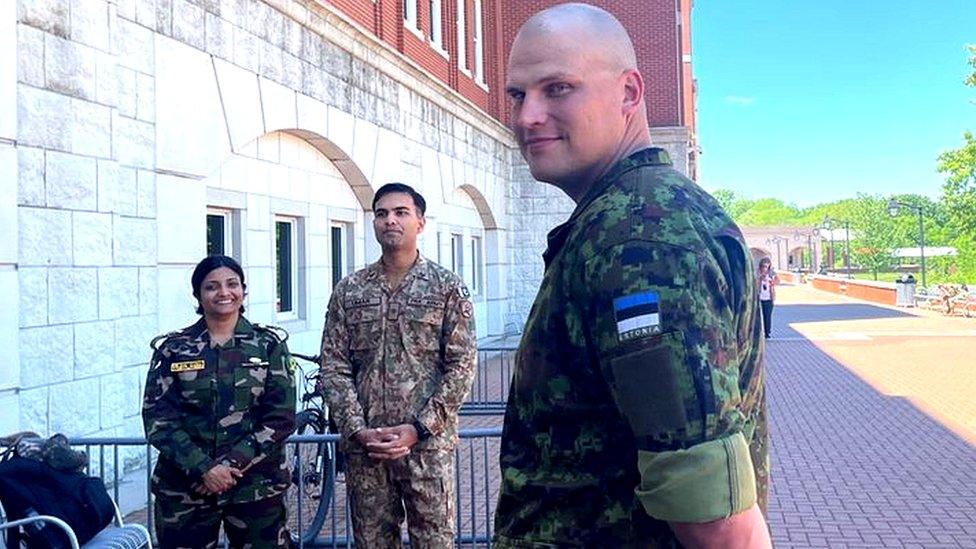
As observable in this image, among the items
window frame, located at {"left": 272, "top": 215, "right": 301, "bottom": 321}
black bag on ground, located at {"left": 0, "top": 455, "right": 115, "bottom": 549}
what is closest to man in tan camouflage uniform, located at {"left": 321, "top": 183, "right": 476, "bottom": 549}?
black bag on ground, located at {"left": 0, "top": 455, "right": 115, "bottom": 549}

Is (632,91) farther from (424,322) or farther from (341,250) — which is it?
(341,250)

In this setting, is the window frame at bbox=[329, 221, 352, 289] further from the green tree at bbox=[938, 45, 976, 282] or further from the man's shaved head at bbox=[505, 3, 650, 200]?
the green tree at bbox=[938, 45, 976, 282]

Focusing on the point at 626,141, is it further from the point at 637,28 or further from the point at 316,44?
the point at 637,28

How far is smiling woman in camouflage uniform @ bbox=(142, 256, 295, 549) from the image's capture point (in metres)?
3.88

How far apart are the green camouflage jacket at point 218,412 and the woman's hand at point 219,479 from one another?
0.03 m

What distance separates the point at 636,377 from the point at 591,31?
662 millimetres

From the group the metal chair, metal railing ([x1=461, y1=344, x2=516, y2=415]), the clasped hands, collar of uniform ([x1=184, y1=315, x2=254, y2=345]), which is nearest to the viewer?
the metal chair

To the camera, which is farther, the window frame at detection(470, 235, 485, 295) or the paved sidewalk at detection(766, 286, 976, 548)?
the window frame at detection(470, 235, 485, 295)

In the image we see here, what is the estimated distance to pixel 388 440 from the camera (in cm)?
398

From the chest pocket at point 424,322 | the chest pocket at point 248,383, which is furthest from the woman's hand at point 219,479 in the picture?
the chest pocket at point 424,322

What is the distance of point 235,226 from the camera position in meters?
8.69

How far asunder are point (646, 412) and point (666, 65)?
22548 millimetres

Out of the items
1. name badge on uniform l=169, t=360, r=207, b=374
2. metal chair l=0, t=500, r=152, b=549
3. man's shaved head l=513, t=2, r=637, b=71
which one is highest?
man's shaved head l=513, t=2, r=637, b=71

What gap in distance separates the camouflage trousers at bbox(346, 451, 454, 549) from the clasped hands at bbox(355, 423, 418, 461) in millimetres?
101
